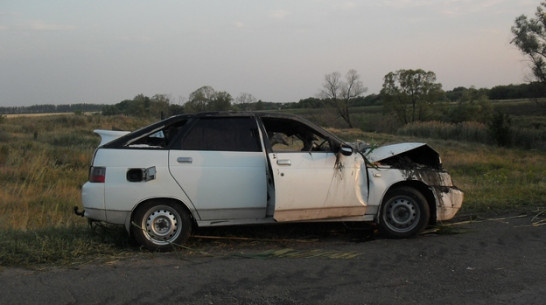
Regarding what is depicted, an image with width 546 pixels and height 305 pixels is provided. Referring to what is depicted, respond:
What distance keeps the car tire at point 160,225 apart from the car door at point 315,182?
1.19 m

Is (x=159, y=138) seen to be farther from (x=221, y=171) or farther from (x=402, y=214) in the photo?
(x=402, y=214)

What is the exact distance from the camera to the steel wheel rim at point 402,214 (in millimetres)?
6742

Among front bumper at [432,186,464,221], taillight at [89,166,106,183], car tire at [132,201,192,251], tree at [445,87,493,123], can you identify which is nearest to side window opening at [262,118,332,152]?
car tire at [132,201,192,251]

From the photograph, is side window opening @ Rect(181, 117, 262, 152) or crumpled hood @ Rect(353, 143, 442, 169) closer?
side window opening @ Rect(181, 117, 262, 152)

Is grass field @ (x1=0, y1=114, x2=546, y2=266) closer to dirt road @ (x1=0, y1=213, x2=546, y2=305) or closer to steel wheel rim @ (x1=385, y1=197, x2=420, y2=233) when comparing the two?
dirt road @ (x1=0, y1=213, x2=546, y2=305)

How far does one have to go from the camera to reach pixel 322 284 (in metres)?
4.99

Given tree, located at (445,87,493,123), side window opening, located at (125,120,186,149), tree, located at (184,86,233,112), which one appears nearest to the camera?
side window opening, located at (125,120,186,149)

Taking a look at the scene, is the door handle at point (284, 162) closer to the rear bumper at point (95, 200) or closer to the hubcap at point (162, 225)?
the hubcap at point (162, 225)

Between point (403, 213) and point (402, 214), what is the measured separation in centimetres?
2

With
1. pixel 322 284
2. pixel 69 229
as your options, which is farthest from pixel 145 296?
pixel 69 229

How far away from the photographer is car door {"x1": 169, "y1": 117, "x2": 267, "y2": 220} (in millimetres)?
6180

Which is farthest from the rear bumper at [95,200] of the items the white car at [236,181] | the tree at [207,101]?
the tree at [207,101]

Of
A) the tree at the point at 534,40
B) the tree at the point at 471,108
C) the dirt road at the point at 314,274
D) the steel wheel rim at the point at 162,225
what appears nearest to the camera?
the dirt road at the point at 314,274

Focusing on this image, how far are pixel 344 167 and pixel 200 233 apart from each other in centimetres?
224
